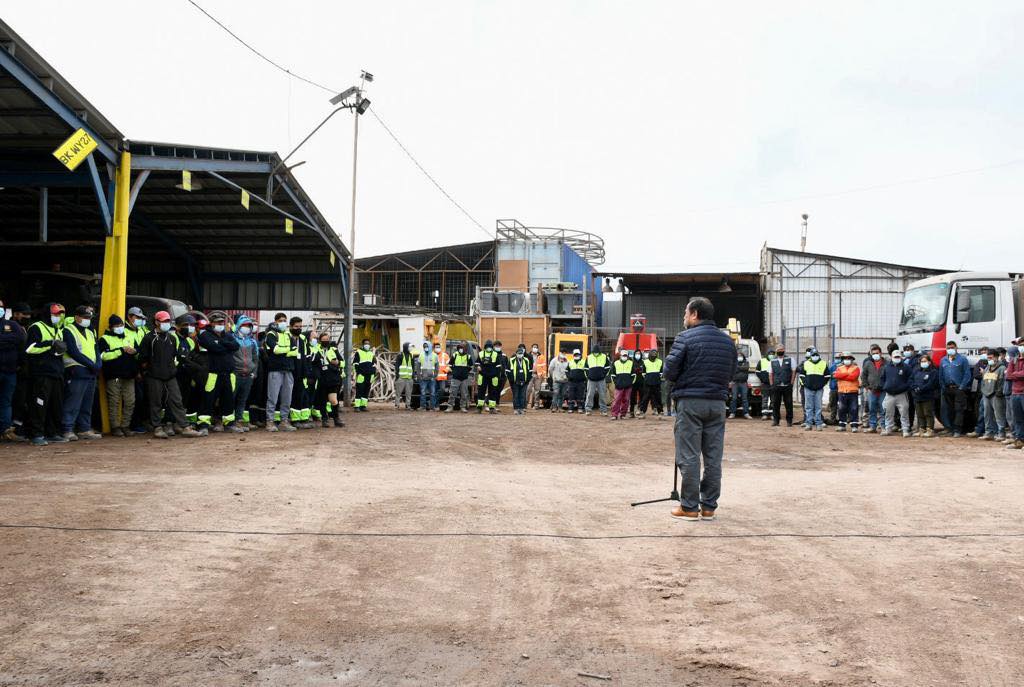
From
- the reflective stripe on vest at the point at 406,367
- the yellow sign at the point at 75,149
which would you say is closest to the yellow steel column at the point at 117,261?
the yellow sign at the point at 75,149

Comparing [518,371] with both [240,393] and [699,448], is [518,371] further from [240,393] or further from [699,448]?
[699,448]

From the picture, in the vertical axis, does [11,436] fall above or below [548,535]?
above

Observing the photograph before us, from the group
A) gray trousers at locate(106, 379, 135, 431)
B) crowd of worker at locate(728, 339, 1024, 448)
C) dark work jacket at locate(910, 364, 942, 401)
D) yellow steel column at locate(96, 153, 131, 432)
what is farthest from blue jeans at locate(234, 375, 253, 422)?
dark work jacket at locate(910, 364, 942, 401)

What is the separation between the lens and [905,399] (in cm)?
1764

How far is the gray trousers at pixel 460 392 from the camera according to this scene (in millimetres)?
22703

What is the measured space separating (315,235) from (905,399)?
586 inches

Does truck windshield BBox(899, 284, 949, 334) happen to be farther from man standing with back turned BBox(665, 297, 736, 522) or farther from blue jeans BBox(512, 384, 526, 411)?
man standing with back turned BBox(665, 297, 736, 522)

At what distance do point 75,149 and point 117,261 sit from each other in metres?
2.05

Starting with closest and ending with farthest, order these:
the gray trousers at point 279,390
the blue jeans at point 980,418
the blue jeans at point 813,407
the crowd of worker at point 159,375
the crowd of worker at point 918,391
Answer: the crowd of worker at point 159,375
the gray trousers at point 279,390
the crowd of worker at point 918,391
the blue jeans at point 980,418
the blue jeans at point 813,407

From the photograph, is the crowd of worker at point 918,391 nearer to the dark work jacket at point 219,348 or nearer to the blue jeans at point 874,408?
the blue jeans at point 874,408

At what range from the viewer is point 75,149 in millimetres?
13344

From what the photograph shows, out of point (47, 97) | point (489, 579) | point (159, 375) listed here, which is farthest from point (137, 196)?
point (489, 579)

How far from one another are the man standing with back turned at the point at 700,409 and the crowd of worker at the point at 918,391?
10143 mm

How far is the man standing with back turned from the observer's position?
759cm
